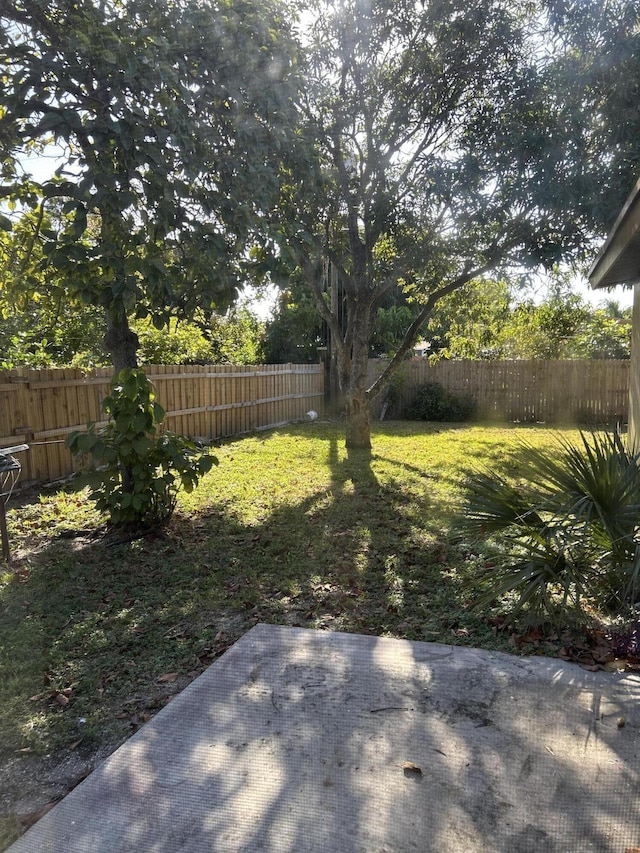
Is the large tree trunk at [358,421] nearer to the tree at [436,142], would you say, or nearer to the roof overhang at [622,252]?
the tree at [436,142]

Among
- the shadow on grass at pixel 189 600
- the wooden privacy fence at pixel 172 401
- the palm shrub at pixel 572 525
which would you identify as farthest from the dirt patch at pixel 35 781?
the wooden privacy fence at pixel 172 401

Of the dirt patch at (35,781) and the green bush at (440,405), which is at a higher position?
the green bush at (440,405)

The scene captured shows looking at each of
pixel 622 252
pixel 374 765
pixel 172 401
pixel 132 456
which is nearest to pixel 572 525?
pixel 374 765

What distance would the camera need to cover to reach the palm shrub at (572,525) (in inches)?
134

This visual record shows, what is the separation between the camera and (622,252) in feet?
Result: 14.9

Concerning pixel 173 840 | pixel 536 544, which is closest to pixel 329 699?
pixel 173 840

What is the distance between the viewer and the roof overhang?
382 centimetres

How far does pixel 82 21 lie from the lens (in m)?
4.61

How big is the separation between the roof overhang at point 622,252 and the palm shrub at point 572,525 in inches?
57.1

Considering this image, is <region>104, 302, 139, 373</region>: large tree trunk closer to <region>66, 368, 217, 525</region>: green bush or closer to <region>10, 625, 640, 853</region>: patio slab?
<region>66, 368, 217, 525</region>: green bush

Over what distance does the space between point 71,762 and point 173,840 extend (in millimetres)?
747

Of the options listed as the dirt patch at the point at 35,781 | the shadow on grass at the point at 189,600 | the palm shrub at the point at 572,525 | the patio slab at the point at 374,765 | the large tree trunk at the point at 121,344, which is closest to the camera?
the patio slab at the point at 374,765

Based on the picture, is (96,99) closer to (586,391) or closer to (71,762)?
(71,762)

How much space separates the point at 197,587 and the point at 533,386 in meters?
13.5
